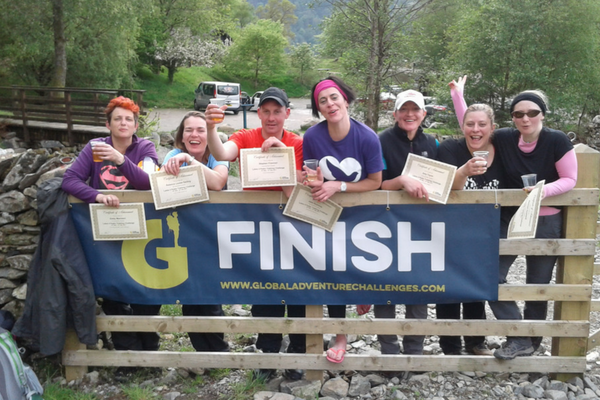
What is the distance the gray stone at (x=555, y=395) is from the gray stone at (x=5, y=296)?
4281 mm

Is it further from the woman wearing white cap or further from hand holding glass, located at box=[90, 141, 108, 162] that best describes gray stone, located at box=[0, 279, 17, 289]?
the woman wearing white cap

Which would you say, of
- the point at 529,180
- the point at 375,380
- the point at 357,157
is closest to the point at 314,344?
the point at 375,380

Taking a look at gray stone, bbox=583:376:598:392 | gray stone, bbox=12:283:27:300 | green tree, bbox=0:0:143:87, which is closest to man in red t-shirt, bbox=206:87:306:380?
gray stone, bbox=12:283:27:300

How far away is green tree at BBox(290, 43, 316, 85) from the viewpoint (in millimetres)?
61281

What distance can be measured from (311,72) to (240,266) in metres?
60.3

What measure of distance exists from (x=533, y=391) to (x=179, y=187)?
308 cm

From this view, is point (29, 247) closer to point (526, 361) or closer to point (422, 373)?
point (422, 373)

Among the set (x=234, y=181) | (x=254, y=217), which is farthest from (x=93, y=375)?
(x=234, y=181)

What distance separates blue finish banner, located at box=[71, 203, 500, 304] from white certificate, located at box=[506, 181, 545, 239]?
0.17 m

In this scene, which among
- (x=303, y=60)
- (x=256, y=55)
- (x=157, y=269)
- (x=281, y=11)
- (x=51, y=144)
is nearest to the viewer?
(x=157, y=269)

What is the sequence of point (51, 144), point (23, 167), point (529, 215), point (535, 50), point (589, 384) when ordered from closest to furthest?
point (529, 215) < point (589, 384) < point (23, 167) < point (51, 144) < point (535, 50)

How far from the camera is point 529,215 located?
3.85 meters

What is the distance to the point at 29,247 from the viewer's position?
4.40 metres

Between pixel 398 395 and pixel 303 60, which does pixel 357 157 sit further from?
pixel 303 60
